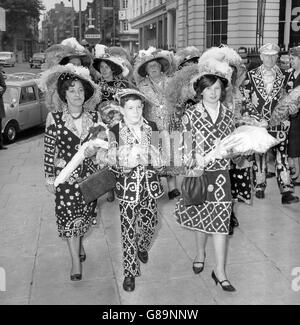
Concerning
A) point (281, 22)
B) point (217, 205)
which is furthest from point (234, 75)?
point (281, 22)

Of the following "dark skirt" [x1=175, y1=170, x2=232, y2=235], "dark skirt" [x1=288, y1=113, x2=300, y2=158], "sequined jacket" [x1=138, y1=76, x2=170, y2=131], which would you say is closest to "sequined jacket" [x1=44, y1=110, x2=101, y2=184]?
"dark skirt" [x1=175, y1=170, x2=232, y2=235]

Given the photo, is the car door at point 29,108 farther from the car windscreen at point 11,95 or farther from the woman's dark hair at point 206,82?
the woman's dark hair at point 206,82

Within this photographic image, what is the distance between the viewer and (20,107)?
12258 mm

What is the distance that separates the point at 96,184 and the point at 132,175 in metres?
0.31

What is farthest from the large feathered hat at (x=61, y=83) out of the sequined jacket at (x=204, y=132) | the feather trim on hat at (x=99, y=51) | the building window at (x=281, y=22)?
the building window at (x=281, y=22)

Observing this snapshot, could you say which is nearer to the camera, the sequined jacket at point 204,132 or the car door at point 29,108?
the sequined jacket at point 204,132

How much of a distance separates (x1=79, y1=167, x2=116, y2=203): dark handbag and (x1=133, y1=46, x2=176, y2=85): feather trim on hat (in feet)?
8.67

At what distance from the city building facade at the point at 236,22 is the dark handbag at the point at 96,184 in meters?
16.8

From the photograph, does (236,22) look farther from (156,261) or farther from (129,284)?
(129,284)

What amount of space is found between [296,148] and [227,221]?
323cm

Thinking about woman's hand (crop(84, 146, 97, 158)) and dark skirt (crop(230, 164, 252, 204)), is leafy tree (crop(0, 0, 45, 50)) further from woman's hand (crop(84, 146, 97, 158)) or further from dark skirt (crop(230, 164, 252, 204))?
woman's hand (crop(84, 146, 97, 158))

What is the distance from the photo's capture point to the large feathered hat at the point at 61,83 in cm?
407
